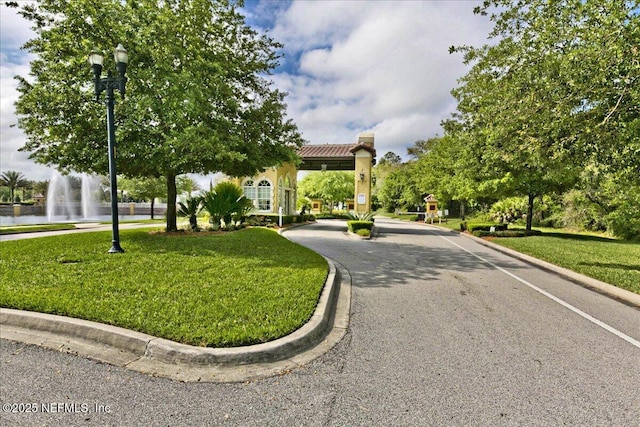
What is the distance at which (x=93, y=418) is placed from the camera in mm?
2598

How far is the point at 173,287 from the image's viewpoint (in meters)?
5.53

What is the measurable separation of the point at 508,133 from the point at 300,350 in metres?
8.82

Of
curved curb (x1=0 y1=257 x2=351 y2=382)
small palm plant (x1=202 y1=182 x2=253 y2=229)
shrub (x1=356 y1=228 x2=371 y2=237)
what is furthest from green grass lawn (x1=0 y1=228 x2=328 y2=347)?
shrub (x1=356 y1=228 x2=371 y2=237)

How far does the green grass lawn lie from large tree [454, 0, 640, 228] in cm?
626

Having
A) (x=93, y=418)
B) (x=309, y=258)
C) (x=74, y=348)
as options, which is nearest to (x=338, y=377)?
(x=93, y=418)

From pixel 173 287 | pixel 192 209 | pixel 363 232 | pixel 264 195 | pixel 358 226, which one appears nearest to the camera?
pixel 173 287

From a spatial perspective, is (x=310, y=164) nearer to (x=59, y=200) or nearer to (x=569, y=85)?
(x=569, y=85)

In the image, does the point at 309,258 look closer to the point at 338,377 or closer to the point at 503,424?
the point at 338,377

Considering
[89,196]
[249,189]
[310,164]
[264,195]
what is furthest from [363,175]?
[89,196]

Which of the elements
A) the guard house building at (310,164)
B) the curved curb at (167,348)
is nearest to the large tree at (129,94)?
the curved curb at (167,348)

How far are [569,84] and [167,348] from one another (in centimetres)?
886

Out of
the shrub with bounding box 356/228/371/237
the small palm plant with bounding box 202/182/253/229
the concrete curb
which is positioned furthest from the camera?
the shrub with bounding box 356/228/371/237

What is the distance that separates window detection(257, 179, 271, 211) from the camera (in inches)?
987

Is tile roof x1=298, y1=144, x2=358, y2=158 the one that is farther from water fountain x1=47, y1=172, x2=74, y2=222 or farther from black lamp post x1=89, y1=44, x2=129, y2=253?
water fountain x1=47, y1=172, x2=74, y2=222
